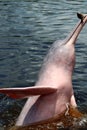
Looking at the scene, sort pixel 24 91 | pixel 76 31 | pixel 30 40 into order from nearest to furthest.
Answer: pixel 24 91 → pixel 76 31 → pixel 30 40

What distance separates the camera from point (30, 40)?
1917 centimetres

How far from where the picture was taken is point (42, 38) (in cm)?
1953

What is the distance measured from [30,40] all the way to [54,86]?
10.2 metres

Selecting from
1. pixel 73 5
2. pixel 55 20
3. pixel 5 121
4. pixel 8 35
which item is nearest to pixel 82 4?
pixel 73 5

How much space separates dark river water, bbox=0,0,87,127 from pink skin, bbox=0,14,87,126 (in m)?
1.03

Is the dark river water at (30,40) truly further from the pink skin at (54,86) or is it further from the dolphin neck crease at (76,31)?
the dolphin neck crease at (76,31)

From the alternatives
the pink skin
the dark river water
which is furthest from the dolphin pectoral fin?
the dark river water

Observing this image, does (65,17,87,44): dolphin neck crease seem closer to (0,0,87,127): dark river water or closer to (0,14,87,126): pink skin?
(0,14,87,126): pink skin

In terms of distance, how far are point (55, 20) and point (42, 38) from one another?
17.1 ft

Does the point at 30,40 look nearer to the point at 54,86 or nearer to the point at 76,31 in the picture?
the point at 76,31

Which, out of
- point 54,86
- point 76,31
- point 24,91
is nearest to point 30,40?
point 76,31

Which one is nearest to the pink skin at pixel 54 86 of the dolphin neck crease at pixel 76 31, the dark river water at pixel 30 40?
the dolphin neck crease at pixel 76 31

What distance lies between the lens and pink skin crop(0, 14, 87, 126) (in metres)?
9.16

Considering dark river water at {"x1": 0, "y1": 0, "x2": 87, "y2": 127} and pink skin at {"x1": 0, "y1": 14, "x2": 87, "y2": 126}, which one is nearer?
pink skin at {"x1": 0, "y1": 14, "x2": 87, "y2": 126}
